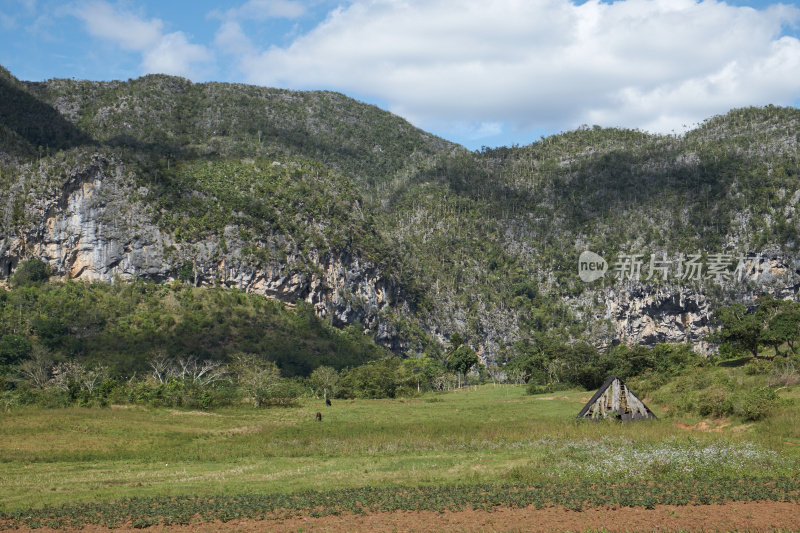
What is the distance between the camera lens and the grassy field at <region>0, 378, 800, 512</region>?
28.6 metres

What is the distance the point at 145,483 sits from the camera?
30.7 m

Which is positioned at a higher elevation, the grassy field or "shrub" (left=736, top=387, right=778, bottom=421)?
"shrub" (left=736, top=387, right=778, bottom=421)

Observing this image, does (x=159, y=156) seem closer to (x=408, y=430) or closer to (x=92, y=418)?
(x=92, y=418)

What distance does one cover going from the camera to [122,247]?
16588cm

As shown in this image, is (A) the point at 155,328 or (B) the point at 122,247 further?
(B) the point at 122,247

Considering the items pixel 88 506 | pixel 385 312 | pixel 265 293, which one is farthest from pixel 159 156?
pixel 88 506

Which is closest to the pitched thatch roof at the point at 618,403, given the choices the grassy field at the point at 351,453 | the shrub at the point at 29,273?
the grassy field at the point at 351,453

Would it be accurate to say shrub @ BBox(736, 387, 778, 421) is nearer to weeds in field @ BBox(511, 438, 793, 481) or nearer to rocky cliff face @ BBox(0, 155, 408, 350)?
weeds in field @ BBox(511, 438, 793, 481)

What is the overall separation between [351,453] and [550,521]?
18095 mm

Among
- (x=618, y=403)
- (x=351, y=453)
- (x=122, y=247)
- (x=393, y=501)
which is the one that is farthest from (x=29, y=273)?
(x=393, y=501)

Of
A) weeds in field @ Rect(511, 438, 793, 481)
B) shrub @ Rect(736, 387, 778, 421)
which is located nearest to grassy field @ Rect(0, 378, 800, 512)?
weeds in field @ Rect(511, 438, 793, 481)

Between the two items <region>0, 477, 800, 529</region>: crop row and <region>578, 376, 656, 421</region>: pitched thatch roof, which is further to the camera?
<region>578, 376, 656, 421</region>: pitched thatch roof

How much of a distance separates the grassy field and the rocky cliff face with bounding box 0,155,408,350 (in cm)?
11132

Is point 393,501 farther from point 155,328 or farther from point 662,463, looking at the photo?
point 155,328
